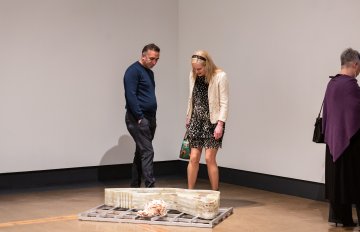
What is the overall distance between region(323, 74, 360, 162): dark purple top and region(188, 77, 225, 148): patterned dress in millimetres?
1312

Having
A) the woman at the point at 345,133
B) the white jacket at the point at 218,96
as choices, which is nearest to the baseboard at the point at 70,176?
the white jacket at the point at 218,96

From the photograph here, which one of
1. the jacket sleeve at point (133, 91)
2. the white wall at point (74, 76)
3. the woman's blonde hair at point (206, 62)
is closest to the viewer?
the woman's blonde hair at point (206, 62)

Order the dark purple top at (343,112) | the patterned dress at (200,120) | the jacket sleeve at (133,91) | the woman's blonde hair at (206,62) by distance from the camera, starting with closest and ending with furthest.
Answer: the dark purple top at (343,112)
the woman's blonde hair at (206,62)
the patterned dress at (200,120)
the jacket sleeve at (133,91)

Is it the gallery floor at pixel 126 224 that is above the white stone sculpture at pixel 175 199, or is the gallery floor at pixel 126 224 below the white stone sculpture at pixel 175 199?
below

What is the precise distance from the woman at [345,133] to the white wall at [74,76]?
12.0 feet

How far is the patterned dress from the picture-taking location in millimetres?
6367

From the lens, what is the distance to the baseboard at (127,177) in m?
7.11

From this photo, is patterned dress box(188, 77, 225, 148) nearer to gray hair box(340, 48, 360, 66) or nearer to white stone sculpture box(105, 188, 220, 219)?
white stone sculpture box(105, 188, 220, 219)

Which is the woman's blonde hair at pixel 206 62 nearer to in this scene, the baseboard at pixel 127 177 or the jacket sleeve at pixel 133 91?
the jacket sleeve at pixel 133 91

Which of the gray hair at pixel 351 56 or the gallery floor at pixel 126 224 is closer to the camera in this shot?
the gray hair at pixel 351 56

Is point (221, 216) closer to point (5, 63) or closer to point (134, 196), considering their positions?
point (134, 196)

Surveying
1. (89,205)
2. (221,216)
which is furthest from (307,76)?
(89,205)

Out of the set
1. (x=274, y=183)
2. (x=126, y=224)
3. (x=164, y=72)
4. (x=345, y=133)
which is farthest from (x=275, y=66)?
(x=126, y=224)

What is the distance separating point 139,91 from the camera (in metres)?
6.89
